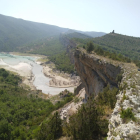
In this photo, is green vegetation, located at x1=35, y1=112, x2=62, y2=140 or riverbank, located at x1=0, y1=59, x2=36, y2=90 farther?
riverbank, located at x1=0, y1=59, x2=36, y2=90

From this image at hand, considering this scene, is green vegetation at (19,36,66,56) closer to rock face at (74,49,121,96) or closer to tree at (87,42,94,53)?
rock face at (74,49,121,96)

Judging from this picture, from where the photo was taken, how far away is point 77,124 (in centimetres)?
764

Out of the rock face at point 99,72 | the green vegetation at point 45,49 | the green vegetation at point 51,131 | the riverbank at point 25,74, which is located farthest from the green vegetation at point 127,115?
the green vegetation at point 45,49

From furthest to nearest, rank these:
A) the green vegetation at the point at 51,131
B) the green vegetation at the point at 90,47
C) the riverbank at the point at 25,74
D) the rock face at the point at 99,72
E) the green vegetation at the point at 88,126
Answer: the riverbank at the point at 25,74, the green vegetation at the point at 90,47, the rock face at the point at 99,72, the green vegetation at the point at 51,131, the green vegetation at the point at 88,126

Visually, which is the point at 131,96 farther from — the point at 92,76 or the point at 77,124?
the point at 92,76

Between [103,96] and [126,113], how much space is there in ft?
20.8

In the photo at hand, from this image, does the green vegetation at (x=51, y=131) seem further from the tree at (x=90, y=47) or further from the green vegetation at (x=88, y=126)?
the tree at (x=90, y=47)

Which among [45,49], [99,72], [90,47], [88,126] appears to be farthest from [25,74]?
[45,49]

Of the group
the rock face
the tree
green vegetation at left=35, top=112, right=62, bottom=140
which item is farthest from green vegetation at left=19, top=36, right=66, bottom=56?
green vegetation at left=35, top=112, right=62, bottom=140

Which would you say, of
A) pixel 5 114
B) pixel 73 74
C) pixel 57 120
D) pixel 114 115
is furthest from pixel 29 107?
pixel 73 74

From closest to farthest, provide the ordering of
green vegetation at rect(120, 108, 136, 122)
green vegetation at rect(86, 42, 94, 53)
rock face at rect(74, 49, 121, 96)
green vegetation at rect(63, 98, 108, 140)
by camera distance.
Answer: green vegetation at rect(120, 108, 136, 122)
green vegetation at rect(63, 98, 108, 140)
rock face at rect(74, 49, 121, 96)
green vegetation at rect(86, 42, 94, 53)

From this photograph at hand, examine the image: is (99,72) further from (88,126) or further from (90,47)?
(88,126)

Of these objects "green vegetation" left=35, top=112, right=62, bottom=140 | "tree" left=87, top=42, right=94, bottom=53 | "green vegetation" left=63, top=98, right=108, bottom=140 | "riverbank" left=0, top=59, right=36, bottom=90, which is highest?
"tree" left=87, top=42, right=94, bottom=53

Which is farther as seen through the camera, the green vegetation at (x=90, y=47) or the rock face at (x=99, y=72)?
the green vegetation at (x=90, y=47)
